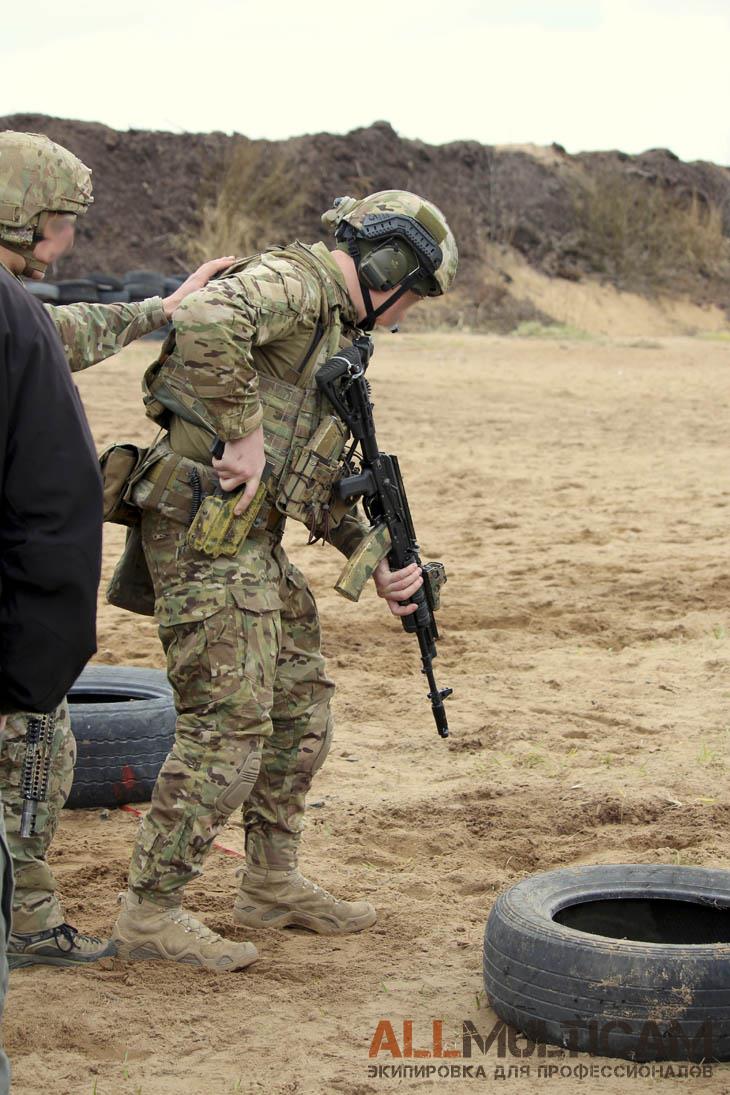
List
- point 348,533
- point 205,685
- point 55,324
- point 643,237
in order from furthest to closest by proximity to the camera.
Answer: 1. point 643,237
2. point 348,533
3. point 205,685
4. point 55,324

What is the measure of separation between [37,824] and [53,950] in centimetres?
36

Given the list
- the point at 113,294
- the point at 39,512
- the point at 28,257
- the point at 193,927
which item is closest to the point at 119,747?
the point at 193,927

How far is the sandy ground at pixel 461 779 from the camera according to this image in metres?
3.46

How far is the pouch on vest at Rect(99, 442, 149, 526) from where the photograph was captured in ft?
12.9

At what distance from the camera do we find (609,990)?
10.6ft

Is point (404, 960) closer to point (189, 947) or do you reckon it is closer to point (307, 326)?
point (189, 947)

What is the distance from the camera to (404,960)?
4.00 meters

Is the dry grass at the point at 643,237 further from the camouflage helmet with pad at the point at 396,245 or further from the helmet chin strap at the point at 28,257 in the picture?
the helmet chin strap at the point at 28,257

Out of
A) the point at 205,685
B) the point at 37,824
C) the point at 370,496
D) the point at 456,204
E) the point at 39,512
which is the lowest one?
the point at 37,824

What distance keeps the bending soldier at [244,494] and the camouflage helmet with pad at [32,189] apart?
424mm

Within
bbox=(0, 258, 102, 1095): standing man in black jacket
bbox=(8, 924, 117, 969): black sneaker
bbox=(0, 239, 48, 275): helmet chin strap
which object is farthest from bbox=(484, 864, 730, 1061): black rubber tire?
bbox=(0, 239, 48, 275): helmet chin strap

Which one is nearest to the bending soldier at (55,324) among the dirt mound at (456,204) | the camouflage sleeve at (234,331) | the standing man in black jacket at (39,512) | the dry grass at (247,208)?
the camouflage sleeve at (234,331)

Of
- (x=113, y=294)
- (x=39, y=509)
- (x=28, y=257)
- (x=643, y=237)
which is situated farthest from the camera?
(x=643, y=237)

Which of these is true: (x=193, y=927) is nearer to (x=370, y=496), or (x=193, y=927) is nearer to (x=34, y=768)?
(x=34, y=768)
